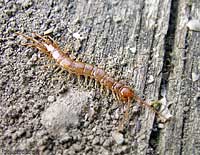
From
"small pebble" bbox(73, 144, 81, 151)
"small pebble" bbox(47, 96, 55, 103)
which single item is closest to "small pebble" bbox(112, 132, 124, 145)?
"small pebble" bbox(73, 144, 81, 151)

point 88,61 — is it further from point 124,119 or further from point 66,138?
point 66,138

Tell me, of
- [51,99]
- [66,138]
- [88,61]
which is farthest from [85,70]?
[66,138]

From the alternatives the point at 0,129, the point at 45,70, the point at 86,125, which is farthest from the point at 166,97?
the point at 0,129

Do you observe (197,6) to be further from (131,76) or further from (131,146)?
(131,146)

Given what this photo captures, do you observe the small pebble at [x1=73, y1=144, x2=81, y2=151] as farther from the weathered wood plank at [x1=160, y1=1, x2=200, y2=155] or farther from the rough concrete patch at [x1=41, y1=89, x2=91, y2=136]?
the weathered wood plank at [x1=160, y1=1, x2=200, y2=155]

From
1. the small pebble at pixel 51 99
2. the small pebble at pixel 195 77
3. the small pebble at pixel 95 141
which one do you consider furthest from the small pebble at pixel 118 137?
the small pebble at pixel 195 77

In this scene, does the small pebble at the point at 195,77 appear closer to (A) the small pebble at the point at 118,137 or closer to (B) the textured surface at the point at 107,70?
(B) the textured surface at the point at 107,70
